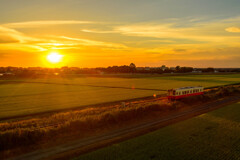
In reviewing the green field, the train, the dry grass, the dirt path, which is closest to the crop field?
the dry grass

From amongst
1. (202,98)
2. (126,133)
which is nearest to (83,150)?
(126,133)

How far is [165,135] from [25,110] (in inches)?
862

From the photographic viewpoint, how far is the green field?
523 inches

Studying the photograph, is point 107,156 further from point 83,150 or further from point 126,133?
point 126,133

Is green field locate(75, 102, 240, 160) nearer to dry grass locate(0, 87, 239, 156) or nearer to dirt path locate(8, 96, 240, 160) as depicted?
dirt path locate(8, 96, 240, 160)

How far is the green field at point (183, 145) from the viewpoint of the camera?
13289 mm

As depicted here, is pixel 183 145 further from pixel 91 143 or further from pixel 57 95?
pixel 57 95

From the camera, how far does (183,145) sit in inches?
595

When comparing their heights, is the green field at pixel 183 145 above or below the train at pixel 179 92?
below

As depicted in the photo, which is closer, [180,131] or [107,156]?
[107,156]

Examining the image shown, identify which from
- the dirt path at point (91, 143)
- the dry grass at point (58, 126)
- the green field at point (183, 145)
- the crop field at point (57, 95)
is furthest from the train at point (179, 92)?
the green field at point (183, 145)

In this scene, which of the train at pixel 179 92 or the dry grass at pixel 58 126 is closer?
the dry grass at pixel 58 126

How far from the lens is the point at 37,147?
15.4 meters

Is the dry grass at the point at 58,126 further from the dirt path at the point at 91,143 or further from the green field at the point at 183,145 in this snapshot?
the green field at the point at 183,145
